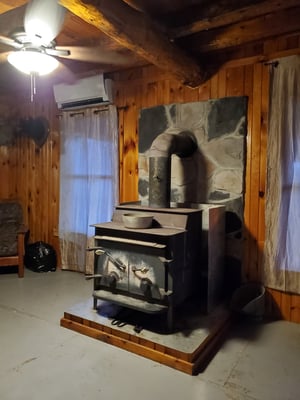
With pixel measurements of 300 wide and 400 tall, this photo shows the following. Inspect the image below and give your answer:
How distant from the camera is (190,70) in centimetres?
264

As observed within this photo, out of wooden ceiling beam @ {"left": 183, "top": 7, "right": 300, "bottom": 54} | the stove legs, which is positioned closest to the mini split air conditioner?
wooden ceiling beam @ {"left": 183, "top": 7, "right": 300, "bottom": 54}

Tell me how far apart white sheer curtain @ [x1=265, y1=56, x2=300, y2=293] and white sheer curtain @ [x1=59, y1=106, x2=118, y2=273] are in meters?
1.64

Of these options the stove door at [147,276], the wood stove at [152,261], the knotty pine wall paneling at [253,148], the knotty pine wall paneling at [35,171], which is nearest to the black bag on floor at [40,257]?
the knotty pine wall paneling at [35,171]

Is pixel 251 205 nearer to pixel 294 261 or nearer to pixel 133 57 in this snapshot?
pixel 294 261

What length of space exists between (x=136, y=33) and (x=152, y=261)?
4.92 feet

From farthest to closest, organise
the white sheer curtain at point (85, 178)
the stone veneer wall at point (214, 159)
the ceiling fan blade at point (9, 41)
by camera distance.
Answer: the white sheer curtain at point (85, 178) → the stone veneer wall at point (214, 159) → the ceiling fan blade at point (9, 41)

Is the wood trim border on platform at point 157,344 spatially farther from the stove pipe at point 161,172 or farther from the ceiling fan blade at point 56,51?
the ceiling fan blade at point 56,51

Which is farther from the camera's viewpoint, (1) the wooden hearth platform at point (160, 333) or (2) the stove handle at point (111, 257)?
(2) the stove handle at point (111, 257)

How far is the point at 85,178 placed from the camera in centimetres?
370

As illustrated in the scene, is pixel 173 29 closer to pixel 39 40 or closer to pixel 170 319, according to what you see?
pixel 39 40

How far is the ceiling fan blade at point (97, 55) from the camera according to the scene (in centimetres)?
240

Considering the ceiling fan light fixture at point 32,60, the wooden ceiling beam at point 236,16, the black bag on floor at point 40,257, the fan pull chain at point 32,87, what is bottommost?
the black bag on floor at point 40,257

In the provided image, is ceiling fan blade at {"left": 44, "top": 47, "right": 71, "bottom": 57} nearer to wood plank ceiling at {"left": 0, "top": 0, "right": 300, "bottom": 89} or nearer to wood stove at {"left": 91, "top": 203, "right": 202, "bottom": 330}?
wood plank ceiling at {"left": 0, "top": 0, "right": 300, "bottom": 89}

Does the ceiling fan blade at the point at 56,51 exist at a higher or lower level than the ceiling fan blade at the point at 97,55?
lower
